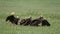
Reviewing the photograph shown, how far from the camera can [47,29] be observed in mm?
9320

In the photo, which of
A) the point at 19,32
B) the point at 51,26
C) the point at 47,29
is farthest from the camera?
the point at 51,26

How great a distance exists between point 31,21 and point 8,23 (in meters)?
0.87

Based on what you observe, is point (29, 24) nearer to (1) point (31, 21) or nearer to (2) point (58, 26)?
(1) point (31, 21)

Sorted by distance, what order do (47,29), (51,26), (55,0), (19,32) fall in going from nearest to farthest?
(19,32)
(47,29)
(51,26)
(55,0)

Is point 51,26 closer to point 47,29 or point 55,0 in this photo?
point 47,29

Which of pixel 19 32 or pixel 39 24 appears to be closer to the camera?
pixel 19 32

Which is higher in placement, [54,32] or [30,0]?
[54,32]

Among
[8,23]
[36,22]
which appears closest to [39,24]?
[36,22]

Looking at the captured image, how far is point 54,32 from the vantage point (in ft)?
29.0

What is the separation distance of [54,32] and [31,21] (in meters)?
1.25

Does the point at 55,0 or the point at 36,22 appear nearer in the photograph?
the point at 36,22

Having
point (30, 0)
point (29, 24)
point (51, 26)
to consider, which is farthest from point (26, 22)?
point (30, 0)

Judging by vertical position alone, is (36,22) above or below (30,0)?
above

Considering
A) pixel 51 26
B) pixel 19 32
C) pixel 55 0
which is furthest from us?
pixel 55 0
